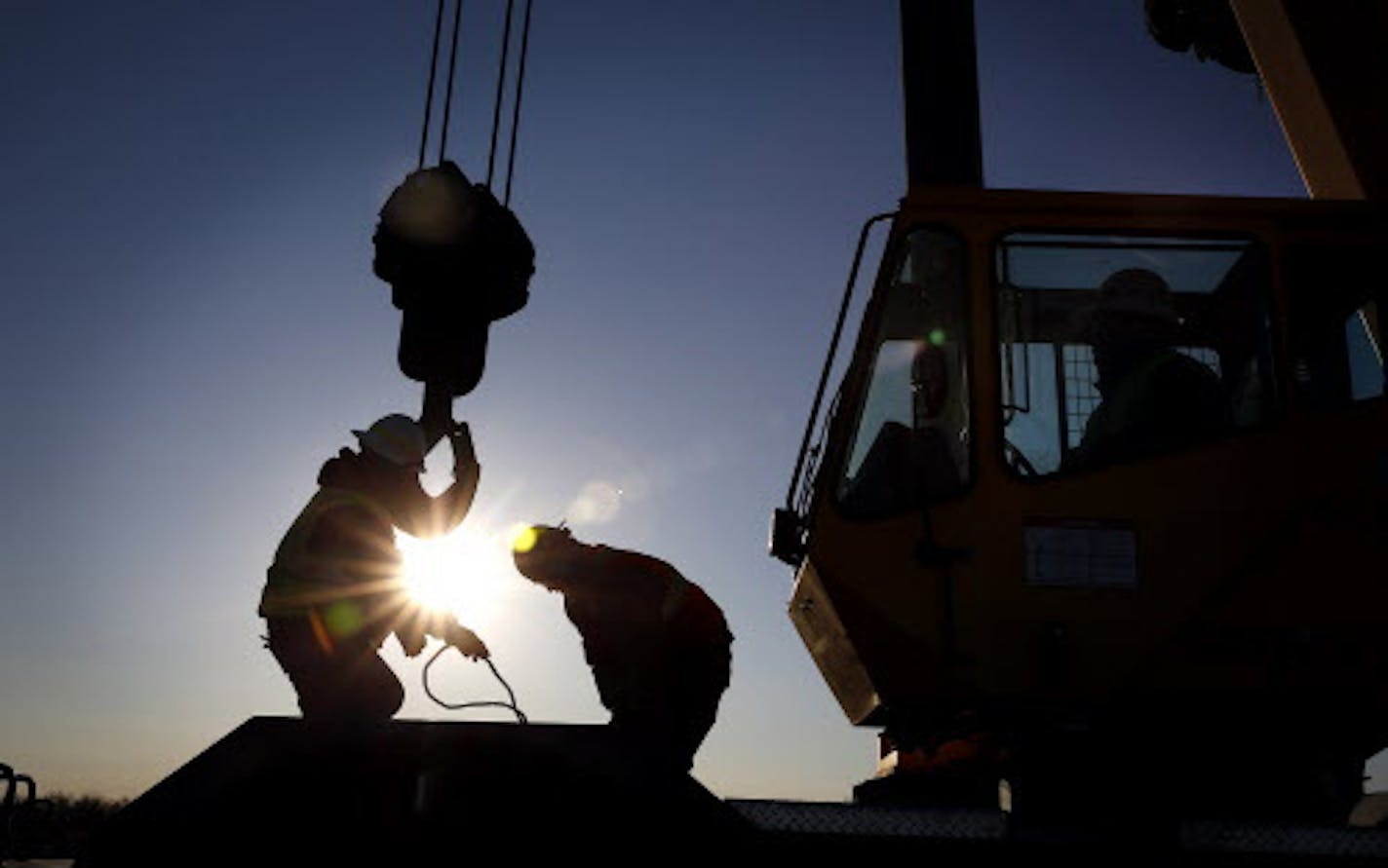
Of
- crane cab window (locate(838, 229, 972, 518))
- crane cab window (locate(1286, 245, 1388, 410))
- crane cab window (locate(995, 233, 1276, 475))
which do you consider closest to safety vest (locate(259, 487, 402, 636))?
crane cab window (locate(838, 229, 972, 518))

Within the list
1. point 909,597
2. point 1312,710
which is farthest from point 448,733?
point 1312,710

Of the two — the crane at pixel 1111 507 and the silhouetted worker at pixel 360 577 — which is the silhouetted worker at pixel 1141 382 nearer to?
the crane at pixel 1111 507

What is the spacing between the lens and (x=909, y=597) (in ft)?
12.9

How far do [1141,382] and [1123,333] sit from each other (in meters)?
0.25

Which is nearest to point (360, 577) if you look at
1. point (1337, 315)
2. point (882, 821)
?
point (882, 821)

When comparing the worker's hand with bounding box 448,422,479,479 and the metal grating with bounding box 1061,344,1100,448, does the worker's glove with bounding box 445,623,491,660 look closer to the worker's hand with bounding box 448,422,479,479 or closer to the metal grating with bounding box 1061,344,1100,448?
the worker's hand with bounding box 448,422,479,479

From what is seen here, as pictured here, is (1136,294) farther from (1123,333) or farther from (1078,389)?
(1078,389)

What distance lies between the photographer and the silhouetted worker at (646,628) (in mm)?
4949

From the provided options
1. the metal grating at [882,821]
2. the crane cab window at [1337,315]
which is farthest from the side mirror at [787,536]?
the crane cab window at [1337,315]

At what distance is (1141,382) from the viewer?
416 centimetres

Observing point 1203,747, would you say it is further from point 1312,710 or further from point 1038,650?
point 1038,650

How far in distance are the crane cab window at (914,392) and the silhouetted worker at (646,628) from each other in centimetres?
105

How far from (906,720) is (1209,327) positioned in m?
1.72

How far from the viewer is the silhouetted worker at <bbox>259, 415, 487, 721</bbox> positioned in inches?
183
